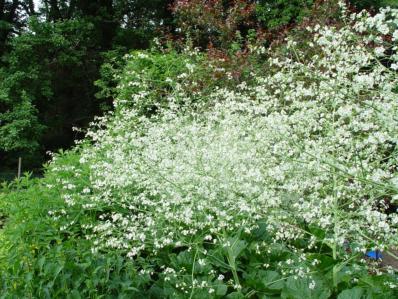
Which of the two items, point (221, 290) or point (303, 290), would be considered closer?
point (303, 290)

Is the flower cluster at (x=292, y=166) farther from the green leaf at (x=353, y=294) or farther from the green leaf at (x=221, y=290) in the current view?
the green leaf at (x=221, y=290)

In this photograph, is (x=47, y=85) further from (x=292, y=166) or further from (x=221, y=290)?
(x=292, y=166)

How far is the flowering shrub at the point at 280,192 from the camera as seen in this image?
2.61 metres

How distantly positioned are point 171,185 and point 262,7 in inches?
402

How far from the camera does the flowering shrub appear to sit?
2.61m

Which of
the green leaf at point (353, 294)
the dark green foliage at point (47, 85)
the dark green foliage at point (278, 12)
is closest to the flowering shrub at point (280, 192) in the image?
the green leaf at point (353, 294)

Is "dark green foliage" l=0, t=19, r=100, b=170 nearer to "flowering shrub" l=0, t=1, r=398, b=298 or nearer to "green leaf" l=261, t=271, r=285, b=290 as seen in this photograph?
"flowering shrub" l=0, t=1, r=398, b=298

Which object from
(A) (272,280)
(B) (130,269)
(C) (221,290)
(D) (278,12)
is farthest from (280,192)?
(D) (278,12)

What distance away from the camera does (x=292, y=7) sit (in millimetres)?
12133

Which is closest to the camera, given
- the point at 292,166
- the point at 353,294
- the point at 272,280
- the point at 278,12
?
the point at 353,294

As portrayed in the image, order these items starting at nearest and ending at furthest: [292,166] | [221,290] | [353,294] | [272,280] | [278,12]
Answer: [353,294]
[292,166]
[221,290]
[272,280]
[278,12]

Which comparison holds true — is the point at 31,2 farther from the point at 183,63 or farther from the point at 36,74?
the point at 183,63

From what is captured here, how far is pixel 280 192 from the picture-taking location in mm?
3314

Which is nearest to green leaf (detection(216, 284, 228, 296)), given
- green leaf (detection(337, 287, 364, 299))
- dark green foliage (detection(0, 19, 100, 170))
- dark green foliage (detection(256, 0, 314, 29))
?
green leaf (detection(337, 287, 364, 299))
